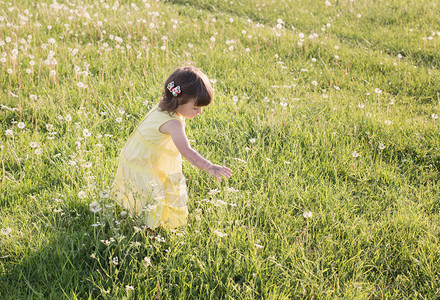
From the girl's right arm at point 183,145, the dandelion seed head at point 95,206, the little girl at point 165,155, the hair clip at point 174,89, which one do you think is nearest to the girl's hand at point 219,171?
the girl's right arm at point 183,145

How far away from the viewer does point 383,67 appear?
5.88 metres

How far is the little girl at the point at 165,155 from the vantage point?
2705mm

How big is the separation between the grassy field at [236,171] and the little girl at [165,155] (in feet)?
0.44

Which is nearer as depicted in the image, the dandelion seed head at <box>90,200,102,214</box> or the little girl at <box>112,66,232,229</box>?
the dandelion seed head at <box>90,200,102,214</box>

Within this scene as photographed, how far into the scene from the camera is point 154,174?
2.90m

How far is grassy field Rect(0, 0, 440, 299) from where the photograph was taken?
2455mm

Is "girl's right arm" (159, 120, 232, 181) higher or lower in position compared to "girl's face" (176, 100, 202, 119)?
lower

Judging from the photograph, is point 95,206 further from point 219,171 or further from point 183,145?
point 219,171

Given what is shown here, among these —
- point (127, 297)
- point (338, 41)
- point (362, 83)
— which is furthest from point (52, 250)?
point (338, 41)

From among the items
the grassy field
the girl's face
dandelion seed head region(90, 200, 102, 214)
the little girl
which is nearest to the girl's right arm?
the little girl

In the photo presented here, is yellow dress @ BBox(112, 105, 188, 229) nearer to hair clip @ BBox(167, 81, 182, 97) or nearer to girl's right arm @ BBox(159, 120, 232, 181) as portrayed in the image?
girl's right arm @ BBox(159, 120, 232, 181)

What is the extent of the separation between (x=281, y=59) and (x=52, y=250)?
14.4 feet

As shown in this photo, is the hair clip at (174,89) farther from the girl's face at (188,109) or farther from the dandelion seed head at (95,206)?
the dandelion seed head at (95,206)

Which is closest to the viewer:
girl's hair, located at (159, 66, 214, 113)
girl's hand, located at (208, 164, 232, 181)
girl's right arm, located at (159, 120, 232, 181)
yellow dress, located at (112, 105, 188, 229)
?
girl's hand, located at (208, 164, 232, 181)
